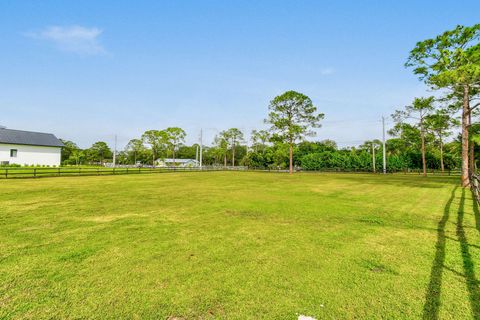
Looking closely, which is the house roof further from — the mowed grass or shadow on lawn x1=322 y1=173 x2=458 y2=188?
shadow on lawn x1=322 y1=173 x2=458 y2=188

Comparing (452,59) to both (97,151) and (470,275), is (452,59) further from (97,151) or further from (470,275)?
(97,151)

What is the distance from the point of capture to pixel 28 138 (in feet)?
159

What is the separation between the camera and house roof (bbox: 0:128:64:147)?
150 feet

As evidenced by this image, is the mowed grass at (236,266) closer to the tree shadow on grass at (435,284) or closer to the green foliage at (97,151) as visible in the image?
the tree shadow on grass at (435,284)

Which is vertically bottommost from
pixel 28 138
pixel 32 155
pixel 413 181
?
pixel 413 181

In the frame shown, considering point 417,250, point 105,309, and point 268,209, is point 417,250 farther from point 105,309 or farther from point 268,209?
point 105,309

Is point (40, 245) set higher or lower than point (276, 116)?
lower

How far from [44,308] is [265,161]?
222 feet

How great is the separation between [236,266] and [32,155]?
60940 millimetres

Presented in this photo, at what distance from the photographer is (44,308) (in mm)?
2713

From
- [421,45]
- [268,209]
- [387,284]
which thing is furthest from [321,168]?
[387,284]

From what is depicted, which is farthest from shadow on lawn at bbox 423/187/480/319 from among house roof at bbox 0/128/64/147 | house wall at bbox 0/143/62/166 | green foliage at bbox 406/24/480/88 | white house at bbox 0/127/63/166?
house roof at bbox 0/128/64/147

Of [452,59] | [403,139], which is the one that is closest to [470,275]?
[452,59]

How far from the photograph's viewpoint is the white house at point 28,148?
147 ft
